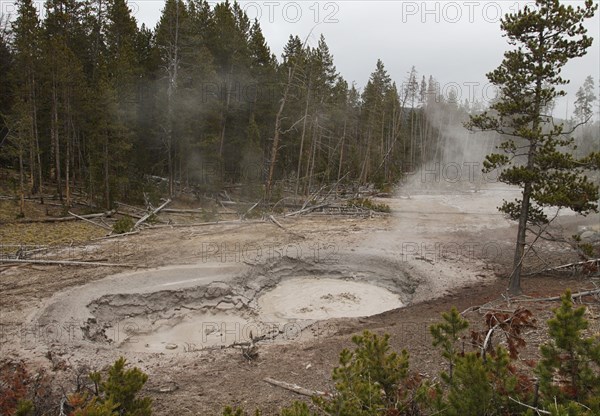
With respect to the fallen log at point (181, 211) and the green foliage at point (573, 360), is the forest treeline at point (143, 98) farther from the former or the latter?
the green foliage at point (573, 360)

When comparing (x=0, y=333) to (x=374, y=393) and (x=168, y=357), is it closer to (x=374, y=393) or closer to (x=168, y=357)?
(x=168, y=357)

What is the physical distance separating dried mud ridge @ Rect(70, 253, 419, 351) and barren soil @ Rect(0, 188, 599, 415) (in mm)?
Result: 43

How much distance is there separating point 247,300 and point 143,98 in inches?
943

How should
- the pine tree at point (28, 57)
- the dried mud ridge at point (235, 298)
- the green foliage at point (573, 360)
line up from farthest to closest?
the pine tree at point (28, 57)
the dried mud ridge at point (235, 298)
the green foliage at point (573, 360)

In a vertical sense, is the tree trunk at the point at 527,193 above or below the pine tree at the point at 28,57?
below

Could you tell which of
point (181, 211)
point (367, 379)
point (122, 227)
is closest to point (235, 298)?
point (122, 227)

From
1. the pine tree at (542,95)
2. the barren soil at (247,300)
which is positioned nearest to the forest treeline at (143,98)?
the barren soil at (247,300)

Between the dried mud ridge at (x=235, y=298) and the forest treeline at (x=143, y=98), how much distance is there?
11.0m

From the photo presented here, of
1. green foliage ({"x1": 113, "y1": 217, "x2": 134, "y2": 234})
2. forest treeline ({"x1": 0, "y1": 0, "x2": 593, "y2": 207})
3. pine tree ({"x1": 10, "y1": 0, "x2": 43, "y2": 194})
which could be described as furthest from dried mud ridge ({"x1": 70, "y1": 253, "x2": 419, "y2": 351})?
pine tree ({"x1": 10, "y1": 0, "x2": 43, "y2": 194})

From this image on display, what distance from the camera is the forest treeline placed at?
83.4 feet

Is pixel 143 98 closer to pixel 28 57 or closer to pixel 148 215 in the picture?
pixel 28 57

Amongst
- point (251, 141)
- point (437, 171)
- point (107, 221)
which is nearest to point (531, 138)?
point (107, 221)

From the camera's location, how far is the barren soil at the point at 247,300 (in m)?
8.23

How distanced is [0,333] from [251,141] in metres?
26.0
